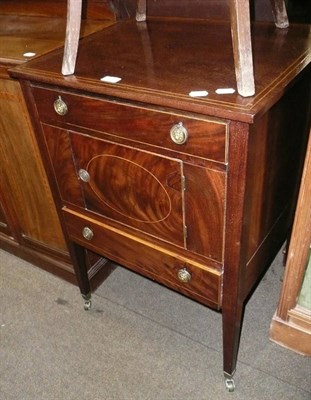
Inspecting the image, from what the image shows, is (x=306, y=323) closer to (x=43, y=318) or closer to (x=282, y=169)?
(x=282, y=169)

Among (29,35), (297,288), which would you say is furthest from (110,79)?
(297,288)

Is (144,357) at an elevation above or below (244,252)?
below

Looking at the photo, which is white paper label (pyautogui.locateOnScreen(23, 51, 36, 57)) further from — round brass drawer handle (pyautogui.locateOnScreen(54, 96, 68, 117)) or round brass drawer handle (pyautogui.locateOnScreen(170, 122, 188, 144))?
round brass drawer handle (pyautogui.locateOnScreen(170, 122, 188, 144))

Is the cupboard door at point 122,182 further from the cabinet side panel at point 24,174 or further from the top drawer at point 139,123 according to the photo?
the cabinet side panel at point 24,174

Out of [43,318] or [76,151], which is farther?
[43,318]

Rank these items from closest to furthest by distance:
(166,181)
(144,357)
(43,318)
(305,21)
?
(166,181) → (305,21) → (144,357) → (43,318)

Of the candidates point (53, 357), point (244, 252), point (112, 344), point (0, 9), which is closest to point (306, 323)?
point (244, 252)

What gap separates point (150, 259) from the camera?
3.84ft

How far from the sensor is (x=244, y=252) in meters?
1.00

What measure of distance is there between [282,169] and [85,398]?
0.97m

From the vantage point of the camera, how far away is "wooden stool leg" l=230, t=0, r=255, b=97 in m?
0.77

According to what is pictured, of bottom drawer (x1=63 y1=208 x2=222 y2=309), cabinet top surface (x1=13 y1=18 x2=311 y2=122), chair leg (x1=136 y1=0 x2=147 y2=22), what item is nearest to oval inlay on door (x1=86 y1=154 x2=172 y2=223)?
bottom drawer (x1=63 y1=208 x2=222 y2=309)

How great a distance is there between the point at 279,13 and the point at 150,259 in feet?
2.67

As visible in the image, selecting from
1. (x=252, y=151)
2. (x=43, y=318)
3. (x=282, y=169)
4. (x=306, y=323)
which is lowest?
(x=43, y=318)
